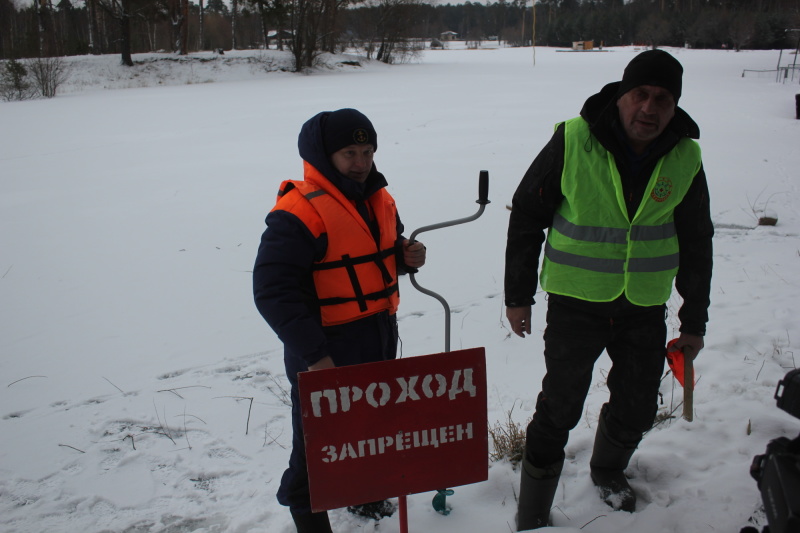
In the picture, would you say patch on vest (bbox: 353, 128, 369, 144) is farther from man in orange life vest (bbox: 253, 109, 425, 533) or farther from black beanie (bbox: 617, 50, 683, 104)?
black beanie (bbox: 617, 50, 683, 104)

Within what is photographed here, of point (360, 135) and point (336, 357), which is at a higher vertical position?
point (360, 135)

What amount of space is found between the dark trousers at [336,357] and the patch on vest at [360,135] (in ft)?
2.04

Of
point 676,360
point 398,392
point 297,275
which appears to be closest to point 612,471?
point 676,360

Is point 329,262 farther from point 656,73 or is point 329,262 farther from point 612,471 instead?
point 612,471

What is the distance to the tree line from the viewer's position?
30641 mm

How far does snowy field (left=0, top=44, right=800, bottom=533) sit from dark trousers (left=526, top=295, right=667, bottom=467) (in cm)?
43

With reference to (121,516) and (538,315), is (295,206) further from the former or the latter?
(538,315)

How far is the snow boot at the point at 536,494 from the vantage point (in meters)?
2.16

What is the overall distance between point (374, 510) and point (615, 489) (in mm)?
1004

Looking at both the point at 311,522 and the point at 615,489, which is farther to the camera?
the point at 615,489

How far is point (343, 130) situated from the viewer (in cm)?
197

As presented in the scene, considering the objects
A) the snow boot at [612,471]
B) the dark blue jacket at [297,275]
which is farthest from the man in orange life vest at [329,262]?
the snow boot at [612,471]

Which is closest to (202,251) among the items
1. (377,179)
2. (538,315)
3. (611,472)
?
(538,315)

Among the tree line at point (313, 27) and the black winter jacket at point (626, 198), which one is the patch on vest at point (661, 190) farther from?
the tree line at point (313, 27)
